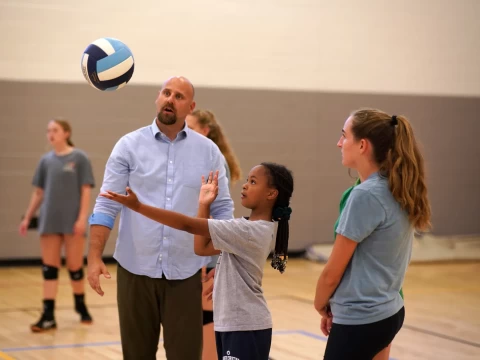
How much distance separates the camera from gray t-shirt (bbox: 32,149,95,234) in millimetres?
6855

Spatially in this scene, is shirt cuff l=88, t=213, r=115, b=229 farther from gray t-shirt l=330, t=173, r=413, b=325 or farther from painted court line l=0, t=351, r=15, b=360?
painted court line l=0, t=351, r=15, b=360

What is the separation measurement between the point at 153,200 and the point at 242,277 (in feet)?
2.04

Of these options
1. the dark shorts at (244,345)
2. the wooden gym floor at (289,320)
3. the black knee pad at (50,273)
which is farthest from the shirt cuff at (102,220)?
the black knee pad at (50,273)

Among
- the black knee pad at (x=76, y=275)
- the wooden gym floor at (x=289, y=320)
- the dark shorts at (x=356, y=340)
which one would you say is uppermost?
the dark shorts at (x=356, y=340)

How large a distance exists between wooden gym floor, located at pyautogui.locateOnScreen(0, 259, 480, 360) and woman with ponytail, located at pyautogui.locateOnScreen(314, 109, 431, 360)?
2.90m

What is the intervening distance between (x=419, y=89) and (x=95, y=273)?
31.1ft

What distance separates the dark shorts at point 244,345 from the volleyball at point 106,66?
158 cm

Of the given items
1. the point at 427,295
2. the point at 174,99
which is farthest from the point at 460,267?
the point at 174,99

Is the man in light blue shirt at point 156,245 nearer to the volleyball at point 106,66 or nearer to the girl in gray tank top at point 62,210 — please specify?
the volleyball at point 106,66

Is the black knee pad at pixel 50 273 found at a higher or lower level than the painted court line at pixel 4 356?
higher

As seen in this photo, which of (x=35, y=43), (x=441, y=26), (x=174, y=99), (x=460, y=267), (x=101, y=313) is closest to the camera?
(x=174, y=99)

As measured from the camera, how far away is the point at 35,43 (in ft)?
32.7

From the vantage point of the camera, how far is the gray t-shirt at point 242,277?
324cm

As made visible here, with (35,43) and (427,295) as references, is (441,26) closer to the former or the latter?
(427,295)
